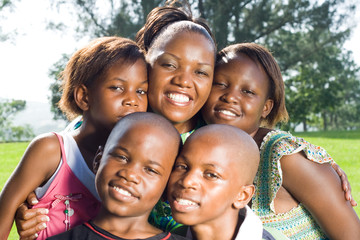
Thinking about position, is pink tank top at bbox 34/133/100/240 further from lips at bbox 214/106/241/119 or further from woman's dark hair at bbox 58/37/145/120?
lips at bbox 214/106/241/119

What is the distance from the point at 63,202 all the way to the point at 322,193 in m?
1.38

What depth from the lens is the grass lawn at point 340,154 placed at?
8.42 metres

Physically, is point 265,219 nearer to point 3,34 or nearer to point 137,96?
point 137,96

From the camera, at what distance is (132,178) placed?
1939 millimetres

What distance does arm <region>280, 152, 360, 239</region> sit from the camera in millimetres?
2422

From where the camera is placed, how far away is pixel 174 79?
2.49 metres

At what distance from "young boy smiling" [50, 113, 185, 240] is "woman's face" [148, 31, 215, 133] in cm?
43

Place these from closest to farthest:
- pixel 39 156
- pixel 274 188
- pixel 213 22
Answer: pixel 39 156 < pixel 274 188 < pixel 213 22

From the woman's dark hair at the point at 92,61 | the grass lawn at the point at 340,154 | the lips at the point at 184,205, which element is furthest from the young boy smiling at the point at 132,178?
the grass lawn at the point at 340,154

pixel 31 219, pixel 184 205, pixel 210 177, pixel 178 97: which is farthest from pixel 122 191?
pixel 178 97

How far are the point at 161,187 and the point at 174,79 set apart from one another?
71 centimetres

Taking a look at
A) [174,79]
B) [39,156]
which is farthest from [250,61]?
[39,156]

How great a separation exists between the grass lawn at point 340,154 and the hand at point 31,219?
16.2ft

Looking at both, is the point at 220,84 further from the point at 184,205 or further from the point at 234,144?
the point at 184,205
